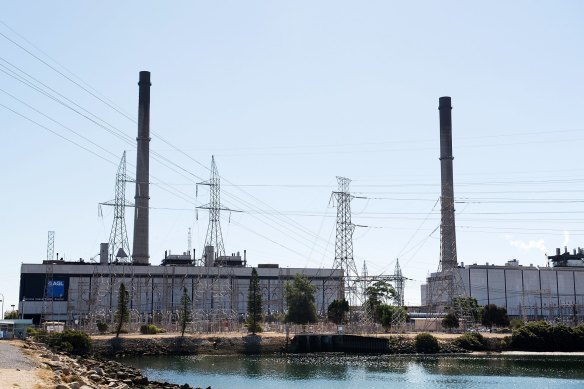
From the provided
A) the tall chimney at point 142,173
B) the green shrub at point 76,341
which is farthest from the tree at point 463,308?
the green shrub at point 76,341

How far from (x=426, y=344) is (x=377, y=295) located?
144 feet

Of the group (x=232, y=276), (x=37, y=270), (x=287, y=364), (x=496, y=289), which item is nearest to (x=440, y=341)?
(x=287, y=364)

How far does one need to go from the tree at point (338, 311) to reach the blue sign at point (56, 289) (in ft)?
168

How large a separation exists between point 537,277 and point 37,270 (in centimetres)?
10627

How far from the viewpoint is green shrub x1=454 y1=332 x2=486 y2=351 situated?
98000 millimetres

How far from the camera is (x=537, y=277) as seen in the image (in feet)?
537

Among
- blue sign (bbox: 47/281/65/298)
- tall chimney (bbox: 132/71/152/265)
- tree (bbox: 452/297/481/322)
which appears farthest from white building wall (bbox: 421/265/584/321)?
blue sign (bbox: 47/281/65/298)

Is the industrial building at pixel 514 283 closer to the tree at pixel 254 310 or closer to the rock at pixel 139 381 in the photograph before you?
the tree at pixel 254 310

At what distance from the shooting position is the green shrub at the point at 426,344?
9625cm

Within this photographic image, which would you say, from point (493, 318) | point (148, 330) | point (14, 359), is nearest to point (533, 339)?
point (493, 318)

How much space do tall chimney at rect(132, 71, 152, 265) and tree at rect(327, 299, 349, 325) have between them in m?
40.1

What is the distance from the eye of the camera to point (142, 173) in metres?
140

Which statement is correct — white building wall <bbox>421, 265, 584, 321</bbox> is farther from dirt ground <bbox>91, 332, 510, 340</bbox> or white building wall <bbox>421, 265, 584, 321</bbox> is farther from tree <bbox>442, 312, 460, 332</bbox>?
dirt ground <bbox>91, 332, 510, 340</bbox>

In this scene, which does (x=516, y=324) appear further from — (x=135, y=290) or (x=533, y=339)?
(x=135, y=290)
